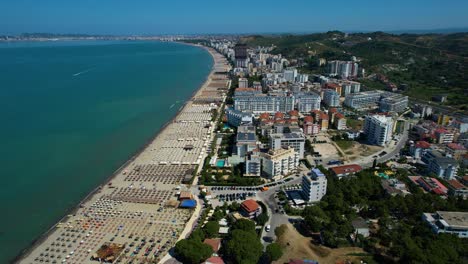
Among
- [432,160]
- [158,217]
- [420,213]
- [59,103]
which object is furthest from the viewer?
[59,103]

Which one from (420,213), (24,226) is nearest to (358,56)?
(420,213)

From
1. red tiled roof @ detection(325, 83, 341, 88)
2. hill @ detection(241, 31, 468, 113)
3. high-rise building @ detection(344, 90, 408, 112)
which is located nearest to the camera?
high-rise building @ detection(344, 90, 408, 112)

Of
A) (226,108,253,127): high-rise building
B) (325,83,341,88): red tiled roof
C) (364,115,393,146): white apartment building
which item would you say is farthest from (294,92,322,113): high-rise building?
(364,115,393,146): white apartment building

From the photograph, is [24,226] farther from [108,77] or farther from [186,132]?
[108,77]

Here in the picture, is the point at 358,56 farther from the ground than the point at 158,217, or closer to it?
farther from the ground

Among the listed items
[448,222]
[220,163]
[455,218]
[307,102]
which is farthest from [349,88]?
[448,222]

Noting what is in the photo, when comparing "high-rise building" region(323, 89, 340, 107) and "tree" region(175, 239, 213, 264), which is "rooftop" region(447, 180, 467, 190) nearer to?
"tree" region(175, 239, 213, 264)

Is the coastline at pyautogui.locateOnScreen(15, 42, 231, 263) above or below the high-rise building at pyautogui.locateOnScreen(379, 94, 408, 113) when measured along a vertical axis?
below

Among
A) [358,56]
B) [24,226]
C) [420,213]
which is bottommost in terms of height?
[24,226]
